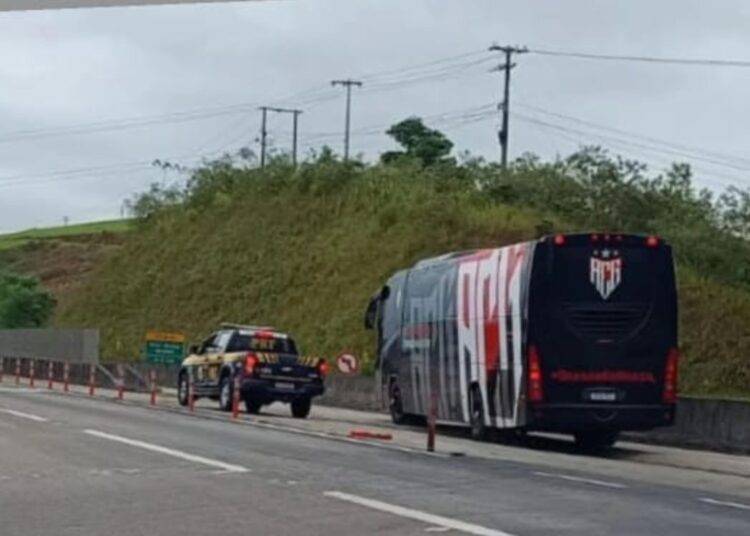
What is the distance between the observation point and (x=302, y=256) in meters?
69.4

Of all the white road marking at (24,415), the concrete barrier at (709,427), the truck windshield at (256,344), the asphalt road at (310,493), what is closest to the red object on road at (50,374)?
the truck windshield at (256,344)

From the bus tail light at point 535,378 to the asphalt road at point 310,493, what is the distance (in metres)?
0.94

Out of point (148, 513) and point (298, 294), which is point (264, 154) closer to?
point (298, 294)

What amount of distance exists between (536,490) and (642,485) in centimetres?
207

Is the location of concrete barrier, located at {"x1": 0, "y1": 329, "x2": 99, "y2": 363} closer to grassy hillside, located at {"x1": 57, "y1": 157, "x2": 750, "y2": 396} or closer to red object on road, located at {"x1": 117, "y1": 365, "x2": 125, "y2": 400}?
grassy hillside, located at {"x1": 57, "y1": 157, "x2": 750, "y2": 396}

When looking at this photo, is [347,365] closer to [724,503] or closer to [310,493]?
[310,493]

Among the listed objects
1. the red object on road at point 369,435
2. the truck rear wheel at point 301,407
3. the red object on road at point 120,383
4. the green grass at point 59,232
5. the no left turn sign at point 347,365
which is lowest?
the red object on road at point 369,435

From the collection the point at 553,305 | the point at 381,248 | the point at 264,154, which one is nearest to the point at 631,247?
the point at 553,305

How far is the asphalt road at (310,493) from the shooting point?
51.0 ft

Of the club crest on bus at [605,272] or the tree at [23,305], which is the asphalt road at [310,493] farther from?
the tree at [23,305]

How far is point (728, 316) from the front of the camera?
1880 inches

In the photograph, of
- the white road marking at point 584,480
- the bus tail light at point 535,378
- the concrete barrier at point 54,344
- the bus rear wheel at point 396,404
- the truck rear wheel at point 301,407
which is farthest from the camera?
the concrete barrier at point 54,344

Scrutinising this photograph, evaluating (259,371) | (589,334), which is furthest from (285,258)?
(589,334)

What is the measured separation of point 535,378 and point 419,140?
211 feet
